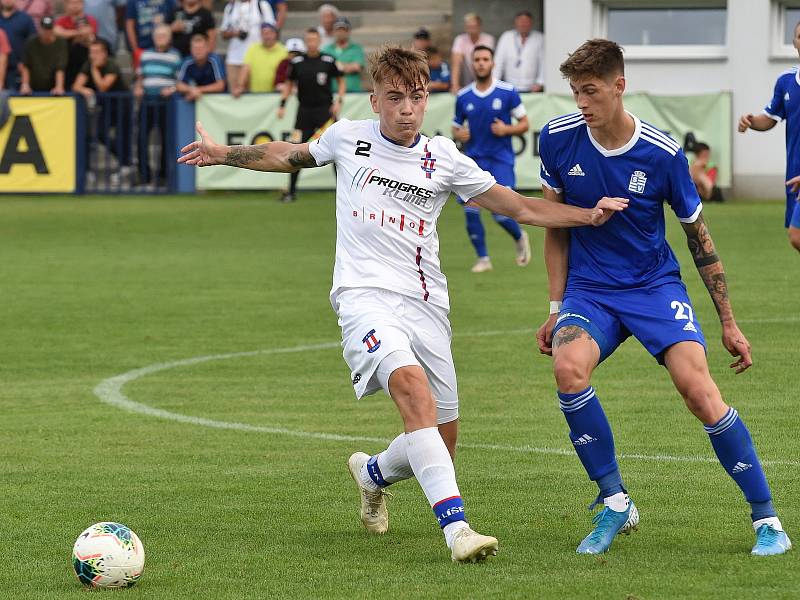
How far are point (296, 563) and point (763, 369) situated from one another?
571 cm

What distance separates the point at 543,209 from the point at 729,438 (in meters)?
1.20

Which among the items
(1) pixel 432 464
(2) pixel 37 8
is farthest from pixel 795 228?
(2) pixel 37 8

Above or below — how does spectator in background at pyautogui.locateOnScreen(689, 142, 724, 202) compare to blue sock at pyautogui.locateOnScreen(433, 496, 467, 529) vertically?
below

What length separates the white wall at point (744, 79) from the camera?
2575 cm

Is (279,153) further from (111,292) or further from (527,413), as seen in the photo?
(111,292)

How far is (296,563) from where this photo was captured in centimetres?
633

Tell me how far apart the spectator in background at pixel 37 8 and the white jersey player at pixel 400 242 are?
75.6 ft

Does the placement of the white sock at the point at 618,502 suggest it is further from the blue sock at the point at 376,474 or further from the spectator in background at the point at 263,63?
the spectator in background at the point at 263,63

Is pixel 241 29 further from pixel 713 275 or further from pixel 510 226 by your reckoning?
pixel 713 275

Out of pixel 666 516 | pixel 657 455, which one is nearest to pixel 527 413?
pixel 657 455

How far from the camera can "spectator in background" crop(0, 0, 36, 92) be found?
90.3ft

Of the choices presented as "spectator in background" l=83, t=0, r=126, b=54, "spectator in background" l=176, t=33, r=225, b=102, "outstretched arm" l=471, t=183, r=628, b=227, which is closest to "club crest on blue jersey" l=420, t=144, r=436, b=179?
"outstretched arm" l=471, t=183, r=628, b=227

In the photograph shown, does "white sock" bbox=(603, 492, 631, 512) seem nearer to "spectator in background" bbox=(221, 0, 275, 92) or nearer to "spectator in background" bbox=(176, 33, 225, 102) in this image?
"spectator in background" bbox=(176, 33, 225, 102)

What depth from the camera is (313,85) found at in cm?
2481
